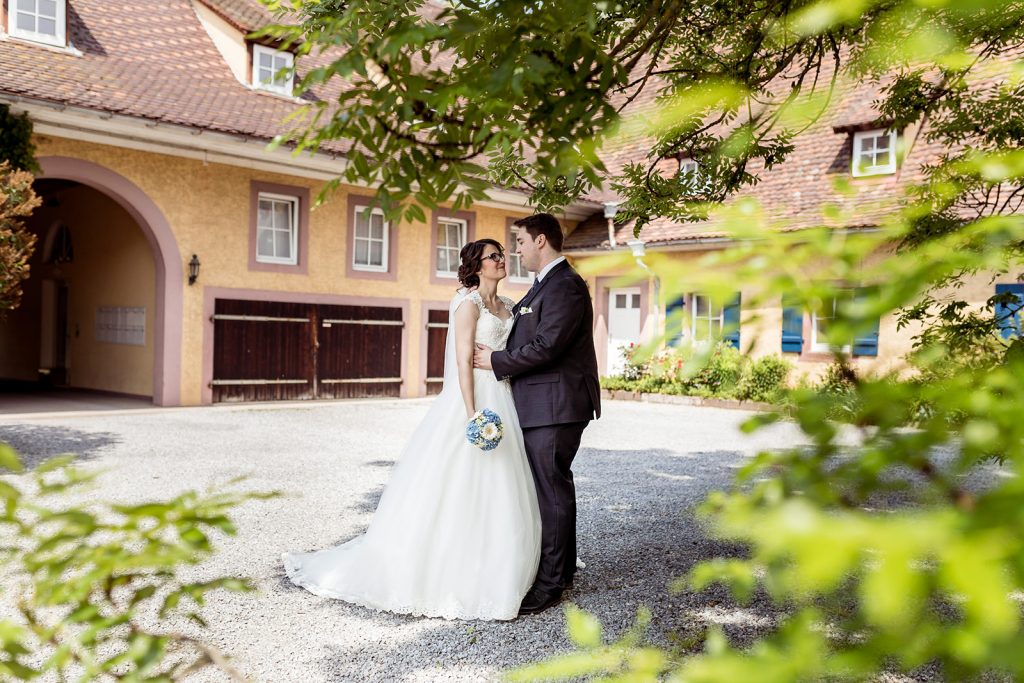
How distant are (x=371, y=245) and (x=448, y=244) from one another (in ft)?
6.14

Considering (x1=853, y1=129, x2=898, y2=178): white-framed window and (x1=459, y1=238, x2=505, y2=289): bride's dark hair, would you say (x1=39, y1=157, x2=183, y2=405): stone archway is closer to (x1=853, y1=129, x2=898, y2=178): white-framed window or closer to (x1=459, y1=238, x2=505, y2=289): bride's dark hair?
(x1=459, y1=238, x2=505, y2=289): bride's dark hair

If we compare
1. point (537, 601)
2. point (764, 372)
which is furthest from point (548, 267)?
point (764, 372)

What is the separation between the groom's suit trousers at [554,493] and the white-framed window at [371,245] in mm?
11626

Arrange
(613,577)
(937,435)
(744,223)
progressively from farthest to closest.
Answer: (613,577), (744,223), (937,435)

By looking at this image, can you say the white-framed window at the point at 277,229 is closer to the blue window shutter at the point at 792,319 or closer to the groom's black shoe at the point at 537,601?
the groom's black shoe at the point at 537,601

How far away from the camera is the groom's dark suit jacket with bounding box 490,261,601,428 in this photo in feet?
13.0

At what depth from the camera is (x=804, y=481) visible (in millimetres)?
776

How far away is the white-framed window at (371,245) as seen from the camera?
15.2 m

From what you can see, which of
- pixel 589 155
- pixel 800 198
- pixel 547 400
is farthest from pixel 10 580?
pixel 800 198

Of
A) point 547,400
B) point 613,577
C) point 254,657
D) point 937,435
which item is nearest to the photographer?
point 937,435

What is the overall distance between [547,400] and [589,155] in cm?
253

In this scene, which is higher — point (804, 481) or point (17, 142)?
point (17, 142)

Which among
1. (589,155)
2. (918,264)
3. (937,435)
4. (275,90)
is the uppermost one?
(275,90)

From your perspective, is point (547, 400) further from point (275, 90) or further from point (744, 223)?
point (275, 90)
